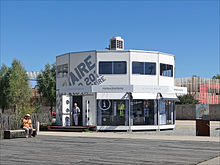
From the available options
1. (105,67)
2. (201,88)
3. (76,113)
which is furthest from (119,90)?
(201,88)

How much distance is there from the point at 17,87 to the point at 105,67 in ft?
101

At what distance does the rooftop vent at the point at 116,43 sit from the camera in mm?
30672

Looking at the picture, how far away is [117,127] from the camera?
88.3ft

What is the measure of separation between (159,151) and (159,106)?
13.2 m

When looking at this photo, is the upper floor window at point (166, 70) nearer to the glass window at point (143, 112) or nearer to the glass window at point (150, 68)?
Answer: the glass window at point (150, 68)

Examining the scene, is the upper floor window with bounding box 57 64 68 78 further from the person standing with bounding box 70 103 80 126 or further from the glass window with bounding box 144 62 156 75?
the glass window with bounding box 144 62 156 75

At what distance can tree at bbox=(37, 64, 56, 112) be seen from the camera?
5726 cm

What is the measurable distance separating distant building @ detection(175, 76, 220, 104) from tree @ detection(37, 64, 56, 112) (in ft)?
79.7

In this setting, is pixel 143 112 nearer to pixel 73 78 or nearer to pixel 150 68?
pixel 150 68

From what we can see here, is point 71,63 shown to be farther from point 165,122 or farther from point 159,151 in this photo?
point 159,151

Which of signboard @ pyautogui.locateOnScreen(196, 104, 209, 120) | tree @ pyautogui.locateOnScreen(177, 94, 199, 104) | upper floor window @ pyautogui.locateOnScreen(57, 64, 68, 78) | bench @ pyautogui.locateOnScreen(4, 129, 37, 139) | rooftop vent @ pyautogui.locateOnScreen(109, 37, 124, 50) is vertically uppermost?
rooftop vent @ pyautogui.locateOnScreen(109, 37, 124, 50)

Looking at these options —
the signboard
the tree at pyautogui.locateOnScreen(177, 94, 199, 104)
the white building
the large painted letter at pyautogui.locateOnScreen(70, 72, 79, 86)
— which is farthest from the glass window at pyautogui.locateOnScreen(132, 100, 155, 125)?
the tree at pyautogui.locateOnScreen(177, 94, 199, 104)

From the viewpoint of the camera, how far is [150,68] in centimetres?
2798

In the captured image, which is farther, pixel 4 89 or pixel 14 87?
pixel 4 89
